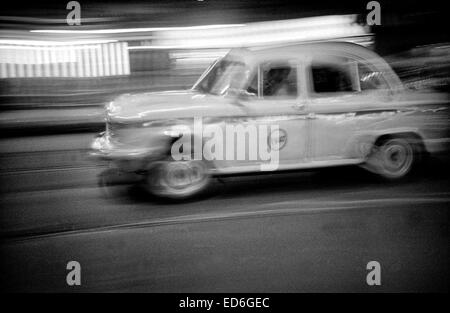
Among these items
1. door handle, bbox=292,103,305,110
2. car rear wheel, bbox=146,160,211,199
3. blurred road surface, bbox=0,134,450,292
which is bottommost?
blurred road surface, bbox=0,134,450,292

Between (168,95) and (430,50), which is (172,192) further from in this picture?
(430,50)

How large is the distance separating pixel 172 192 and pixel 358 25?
196 centimetres

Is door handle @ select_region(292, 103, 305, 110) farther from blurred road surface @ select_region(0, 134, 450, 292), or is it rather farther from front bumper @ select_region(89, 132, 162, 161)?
front bumper @ select_region(89, 132, 162, 161)

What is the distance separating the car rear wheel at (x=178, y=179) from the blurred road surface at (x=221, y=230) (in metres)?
0.10

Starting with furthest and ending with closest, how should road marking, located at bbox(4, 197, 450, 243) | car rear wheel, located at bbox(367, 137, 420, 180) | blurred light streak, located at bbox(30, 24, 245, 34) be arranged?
car rear wheel, located at bbox(367, 137, 420, 180)
road marking, located at bbox(4, 197, 450, 243)
blurred light streak, located at bbox(30, 24, 245, 34)

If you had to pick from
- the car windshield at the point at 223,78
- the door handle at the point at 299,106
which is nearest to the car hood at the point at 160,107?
the car windshield at the point at 223,78

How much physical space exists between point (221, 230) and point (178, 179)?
567mm

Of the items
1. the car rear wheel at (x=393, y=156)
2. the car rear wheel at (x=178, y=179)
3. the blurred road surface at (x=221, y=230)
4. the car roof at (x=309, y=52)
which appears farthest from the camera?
the car rear wheel at (x=393, y=156)

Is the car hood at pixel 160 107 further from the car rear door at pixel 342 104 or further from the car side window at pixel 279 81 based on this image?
the car rear door at pixel 342 104

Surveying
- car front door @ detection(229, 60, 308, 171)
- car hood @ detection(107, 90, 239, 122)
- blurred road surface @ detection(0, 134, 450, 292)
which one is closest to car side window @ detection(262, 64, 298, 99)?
car front door @ detection(229, 60, 308, 171)

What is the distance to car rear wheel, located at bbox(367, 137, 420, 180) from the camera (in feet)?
11.0

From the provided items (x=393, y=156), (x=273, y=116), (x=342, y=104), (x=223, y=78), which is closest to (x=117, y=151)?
(x=223, y=78)

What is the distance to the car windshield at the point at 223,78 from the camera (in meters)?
3.03

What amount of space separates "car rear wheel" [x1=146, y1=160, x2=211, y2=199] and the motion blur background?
12 cm
